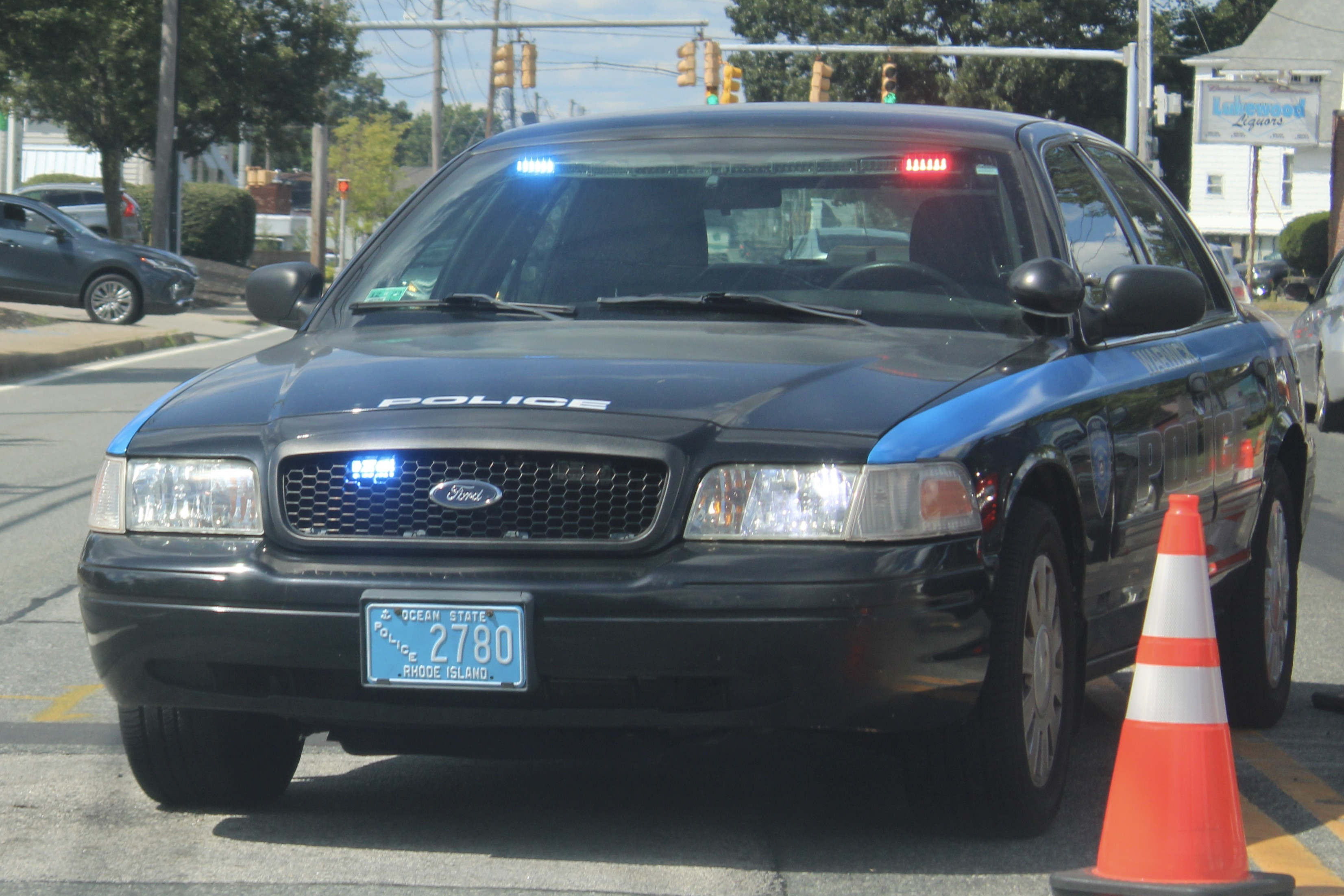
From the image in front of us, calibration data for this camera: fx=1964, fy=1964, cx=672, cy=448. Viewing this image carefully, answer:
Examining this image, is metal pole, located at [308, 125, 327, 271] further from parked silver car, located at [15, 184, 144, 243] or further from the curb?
the curb

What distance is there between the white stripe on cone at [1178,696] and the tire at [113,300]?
76.9 ft

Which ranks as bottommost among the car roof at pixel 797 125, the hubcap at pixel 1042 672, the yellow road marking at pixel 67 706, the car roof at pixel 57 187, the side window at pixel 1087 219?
the yellow road marking at pixel 67 706

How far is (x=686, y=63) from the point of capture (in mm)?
36219

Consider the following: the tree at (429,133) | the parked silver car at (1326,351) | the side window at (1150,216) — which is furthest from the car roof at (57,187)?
the tree at (429,133)

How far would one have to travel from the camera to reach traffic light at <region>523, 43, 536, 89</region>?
3691cm

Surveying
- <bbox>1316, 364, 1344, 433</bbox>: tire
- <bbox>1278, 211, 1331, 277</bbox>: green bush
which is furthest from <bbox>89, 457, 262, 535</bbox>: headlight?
<bbox>1278, 211, 1331, 277</bbox>: green bush

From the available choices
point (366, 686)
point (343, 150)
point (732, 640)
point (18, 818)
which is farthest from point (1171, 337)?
point (343, 150)

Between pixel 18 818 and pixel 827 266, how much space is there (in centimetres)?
219

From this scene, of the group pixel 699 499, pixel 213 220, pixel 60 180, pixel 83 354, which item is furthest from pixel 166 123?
pixel 699 499

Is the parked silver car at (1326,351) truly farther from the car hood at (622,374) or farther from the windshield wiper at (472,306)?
the car hood at (622,374)

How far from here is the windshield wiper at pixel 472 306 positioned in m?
4.58

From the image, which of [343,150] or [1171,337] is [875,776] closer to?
[1171,337]

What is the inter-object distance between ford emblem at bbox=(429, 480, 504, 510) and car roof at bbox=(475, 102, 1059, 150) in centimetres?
172

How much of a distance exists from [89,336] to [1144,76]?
812 inches
